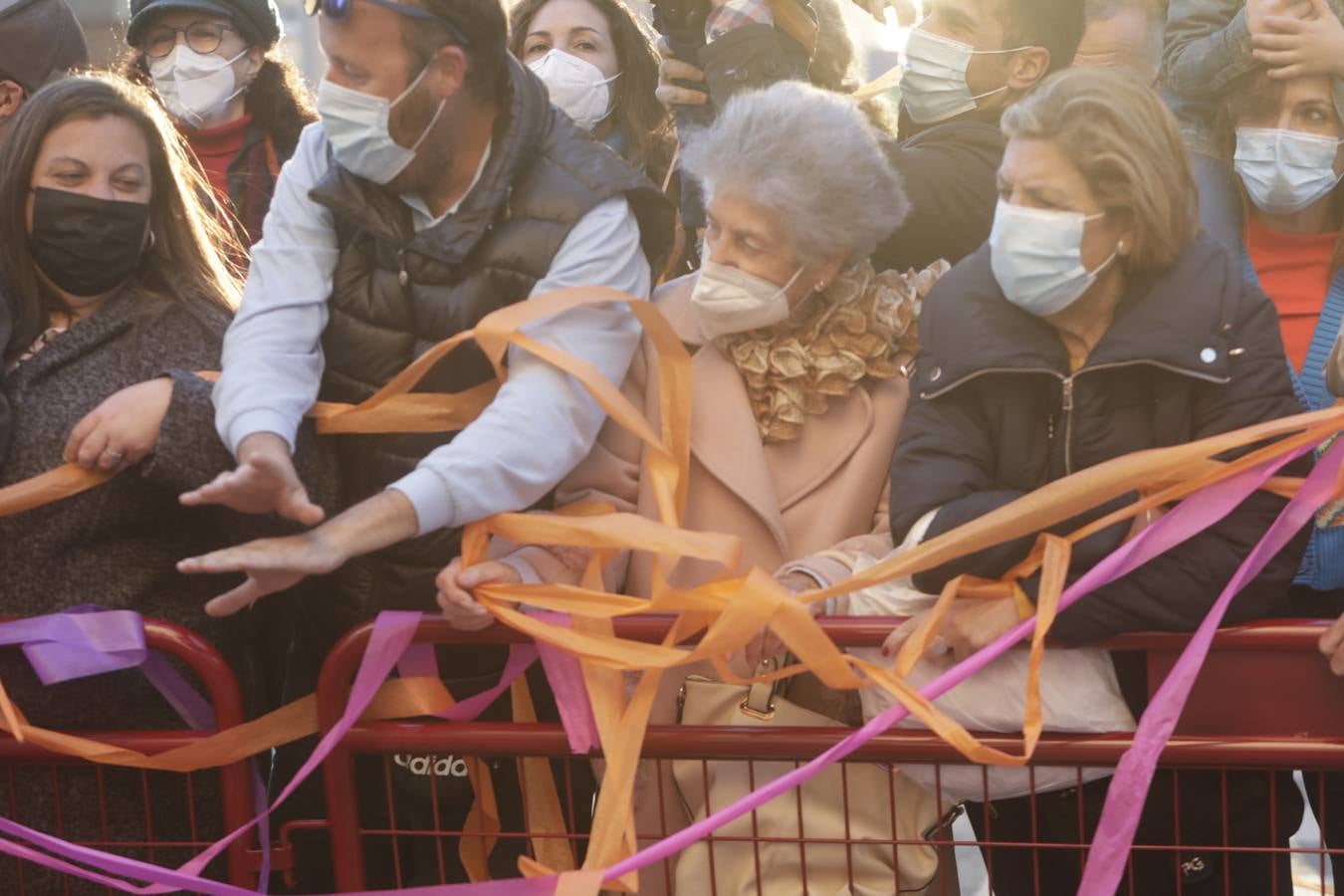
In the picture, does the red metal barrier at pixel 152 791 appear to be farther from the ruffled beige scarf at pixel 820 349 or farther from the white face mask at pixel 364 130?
the ruffled beige scarf at pixel 820 349

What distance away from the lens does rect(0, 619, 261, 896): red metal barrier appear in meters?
2.74

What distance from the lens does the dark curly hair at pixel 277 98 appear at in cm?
339

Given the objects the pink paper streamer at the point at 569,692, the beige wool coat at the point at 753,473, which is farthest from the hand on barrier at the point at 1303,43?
the pink paper streamer at the point at 569,692

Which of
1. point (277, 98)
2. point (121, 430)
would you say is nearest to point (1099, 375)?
point (121, 430)

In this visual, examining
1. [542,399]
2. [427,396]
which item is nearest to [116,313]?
[427,396]

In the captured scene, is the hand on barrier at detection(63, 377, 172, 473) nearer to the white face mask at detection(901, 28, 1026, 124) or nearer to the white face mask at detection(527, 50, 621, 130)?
the white face mask at detection(527, 50, 621, 130)

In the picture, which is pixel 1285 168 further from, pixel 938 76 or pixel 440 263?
pixel 440 263

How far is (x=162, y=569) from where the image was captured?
2922 mm

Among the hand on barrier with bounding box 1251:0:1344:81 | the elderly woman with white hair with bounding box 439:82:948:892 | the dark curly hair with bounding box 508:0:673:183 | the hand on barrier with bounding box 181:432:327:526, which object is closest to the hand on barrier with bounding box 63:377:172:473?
the hand on barrier with bounding box 181:432:327:526

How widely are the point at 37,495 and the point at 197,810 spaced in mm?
653

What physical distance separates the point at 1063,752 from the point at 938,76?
4.03 feet

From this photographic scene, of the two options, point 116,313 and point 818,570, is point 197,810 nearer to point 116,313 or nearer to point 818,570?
point 116,313

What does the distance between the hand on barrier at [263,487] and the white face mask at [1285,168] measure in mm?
1717

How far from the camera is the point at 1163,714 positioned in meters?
2.39
